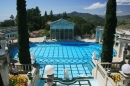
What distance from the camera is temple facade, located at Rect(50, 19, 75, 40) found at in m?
35.0

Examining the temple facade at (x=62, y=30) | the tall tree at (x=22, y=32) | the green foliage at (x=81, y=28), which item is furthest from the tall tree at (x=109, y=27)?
the green foliage at (x=81, y=28)

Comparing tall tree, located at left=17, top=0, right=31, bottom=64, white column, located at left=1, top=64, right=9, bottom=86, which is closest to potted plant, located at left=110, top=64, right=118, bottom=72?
tall tree, located at left=17, top=0, right=31, bottom=64

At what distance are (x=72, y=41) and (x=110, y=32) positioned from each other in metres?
21.2

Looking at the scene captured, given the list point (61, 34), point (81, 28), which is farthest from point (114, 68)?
point (81, 28)

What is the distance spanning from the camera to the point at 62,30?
3559 cm

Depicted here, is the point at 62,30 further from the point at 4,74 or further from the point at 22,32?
the point at 4,74

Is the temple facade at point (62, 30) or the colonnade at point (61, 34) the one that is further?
the colonnade at point (61, 34)

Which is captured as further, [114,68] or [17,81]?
[114,68]

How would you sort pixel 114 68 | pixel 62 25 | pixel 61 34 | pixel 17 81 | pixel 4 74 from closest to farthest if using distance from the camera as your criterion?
pixel 4 74 < pixel 17 81 < pixel 114 68 < pixel 62 25 < pixel 61 34

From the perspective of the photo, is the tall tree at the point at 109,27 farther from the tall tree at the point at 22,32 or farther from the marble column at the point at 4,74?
the marble column at the point at 4,74

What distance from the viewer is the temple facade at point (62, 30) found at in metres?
35.0

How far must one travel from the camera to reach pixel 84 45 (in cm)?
3262

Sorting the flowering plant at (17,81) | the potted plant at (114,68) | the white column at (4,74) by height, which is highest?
the white column at (4,74)

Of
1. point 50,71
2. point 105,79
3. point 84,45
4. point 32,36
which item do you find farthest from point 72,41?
point 50,71
